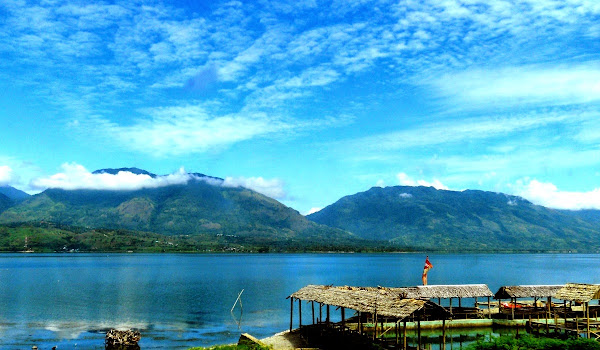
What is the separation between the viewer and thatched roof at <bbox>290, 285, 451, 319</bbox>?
34228mm

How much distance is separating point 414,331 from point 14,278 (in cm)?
12531

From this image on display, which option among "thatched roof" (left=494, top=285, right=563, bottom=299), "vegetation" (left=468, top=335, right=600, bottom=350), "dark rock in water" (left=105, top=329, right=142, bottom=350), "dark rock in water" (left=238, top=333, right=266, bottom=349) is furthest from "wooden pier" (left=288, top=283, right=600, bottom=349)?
"dark rock in water" (left=105, top=329, right=142, bottom=350)

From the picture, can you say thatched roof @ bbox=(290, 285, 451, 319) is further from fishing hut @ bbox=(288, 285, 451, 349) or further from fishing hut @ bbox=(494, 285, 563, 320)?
fishing hut @ bbox=(494, 285, 563, 320)

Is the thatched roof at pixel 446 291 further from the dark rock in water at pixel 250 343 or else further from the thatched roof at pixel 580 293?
the dark rock in water at pixel 250 343

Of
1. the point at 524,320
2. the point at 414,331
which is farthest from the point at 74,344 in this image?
the point at 524,320

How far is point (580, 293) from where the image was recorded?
45.0 meters

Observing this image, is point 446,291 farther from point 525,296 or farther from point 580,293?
point 580,293

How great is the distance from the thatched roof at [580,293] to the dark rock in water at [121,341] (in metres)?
42.3

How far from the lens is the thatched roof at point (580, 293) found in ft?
143

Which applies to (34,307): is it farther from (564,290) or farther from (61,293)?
(564,290)

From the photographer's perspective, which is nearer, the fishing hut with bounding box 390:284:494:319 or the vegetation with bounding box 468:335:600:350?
the vegetation with bounding box 468:335:600:350

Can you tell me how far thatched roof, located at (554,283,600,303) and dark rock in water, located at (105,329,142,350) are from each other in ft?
139

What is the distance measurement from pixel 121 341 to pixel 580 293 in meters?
44.7

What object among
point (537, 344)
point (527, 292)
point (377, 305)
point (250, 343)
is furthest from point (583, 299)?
point (250, 343)
